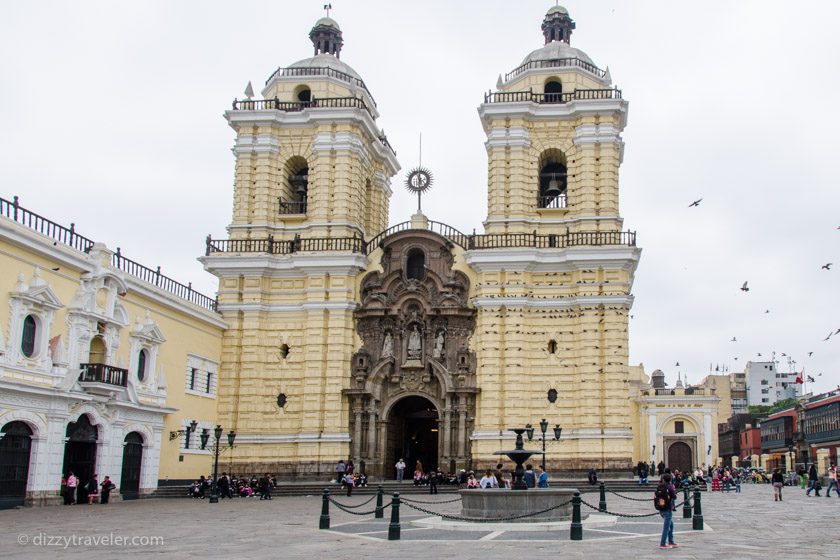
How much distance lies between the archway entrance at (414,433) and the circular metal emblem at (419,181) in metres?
9.83

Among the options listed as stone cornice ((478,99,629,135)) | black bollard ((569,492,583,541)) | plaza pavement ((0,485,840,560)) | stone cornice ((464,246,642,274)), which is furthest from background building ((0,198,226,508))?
black bollard ((569,492,583,541))

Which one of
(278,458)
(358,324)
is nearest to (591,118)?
(358,324)

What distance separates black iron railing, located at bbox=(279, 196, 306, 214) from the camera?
45.1 meters

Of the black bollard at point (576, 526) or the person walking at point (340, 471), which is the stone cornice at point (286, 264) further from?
the black bollard at point (576, 526)

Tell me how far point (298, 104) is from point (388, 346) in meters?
12.4

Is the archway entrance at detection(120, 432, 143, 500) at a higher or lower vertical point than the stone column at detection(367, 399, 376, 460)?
lower

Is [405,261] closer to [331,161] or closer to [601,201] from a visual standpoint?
[331,161]

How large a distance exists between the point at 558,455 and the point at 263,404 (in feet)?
42.9

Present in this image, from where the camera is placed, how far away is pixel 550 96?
44.4 metres

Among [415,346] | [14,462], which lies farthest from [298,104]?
[14,462]

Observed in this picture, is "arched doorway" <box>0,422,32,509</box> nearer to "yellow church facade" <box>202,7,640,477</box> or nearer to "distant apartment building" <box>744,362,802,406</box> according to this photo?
"yellow church facade" <box>202,7,640,477</box>

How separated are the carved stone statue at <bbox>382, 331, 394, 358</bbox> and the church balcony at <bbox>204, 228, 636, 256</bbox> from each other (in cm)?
405

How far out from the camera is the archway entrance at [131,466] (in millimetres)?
34500

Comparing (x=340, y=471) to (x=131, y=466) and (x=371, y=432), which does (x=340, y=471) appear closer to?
(x=371, y=432)
